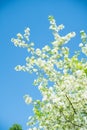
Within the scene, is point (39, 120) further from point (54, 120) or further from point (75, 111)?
point (75, 111)

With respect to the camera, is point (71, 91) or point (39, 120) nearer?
point (71, 91)

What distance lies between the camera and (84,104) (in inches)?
486

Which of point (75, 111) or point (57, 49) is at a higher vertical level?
point (57, 49)

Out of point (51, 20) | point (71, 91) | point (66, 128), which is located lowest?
point (66, 128)

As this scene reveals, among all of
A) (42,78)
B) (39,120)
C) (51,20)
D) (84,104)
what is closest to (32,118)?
(39,120)

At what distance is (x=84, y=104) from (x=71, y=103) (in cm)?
55

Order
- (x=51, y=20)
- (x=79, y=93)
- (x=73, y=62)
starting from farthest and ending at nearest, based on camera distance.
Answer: (x=51, y=20) < (x=73, y=62) < (x=79, y=93)

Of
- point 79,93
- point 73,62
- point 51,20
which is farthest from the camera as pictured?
point 51,20

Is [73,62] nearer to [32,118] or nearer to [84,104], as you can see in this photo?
[84,104]

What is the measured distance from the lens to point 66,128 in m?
A: 12.7

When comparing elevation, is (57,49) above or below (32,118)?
above

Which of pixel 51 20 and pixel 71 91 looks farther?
pixel 51 20

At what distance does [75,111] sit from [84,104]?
0.53 metres

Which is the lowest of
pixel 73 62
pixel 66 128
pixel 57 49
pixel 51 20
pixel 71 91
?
pixel 66 128
